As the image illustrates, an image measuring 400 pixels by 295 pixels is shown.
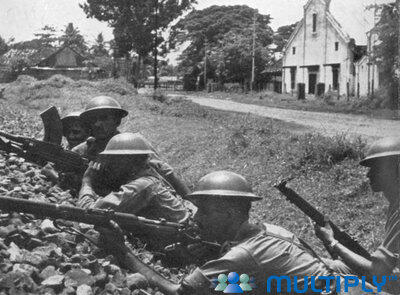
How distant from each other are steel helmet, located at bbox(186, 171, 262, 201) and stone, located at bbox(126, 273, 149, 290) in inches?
30.6

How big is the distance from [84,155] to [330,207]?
3.85 metres

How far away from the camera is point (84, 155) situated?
6602mm

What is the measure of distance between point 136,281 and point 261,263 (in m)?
1.11

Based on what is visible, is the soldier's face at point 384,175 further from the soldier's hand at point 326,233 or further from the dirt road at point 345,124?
the dirt road at point 345,124

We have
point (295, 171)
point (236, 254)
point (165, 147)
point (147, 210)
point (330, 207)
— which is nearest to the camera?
point (236, 254)

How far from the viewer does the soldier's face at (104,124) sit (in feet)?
23.3

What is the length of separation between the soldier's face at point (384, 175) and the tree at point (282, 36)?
5230 centimetres

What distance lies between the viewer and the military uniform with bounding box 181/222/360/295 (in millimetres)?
3412

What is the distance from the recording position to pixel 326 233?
4496mm

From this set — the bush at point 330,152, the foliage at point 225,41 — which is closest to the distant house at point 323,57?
the foliage at point 225,41

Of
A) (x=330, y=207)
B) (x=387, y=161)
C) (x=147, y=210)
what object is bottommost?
(x=330, y=207)

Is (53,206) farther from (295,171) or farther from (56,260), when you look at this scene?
(295,171)

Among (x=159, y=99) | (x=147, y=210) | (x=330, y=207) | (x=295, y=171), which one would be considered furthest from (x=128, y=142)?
(x=159, y=99)

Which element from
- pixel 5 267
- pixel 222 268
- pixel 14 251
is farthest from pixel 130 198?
pixel 222 268
